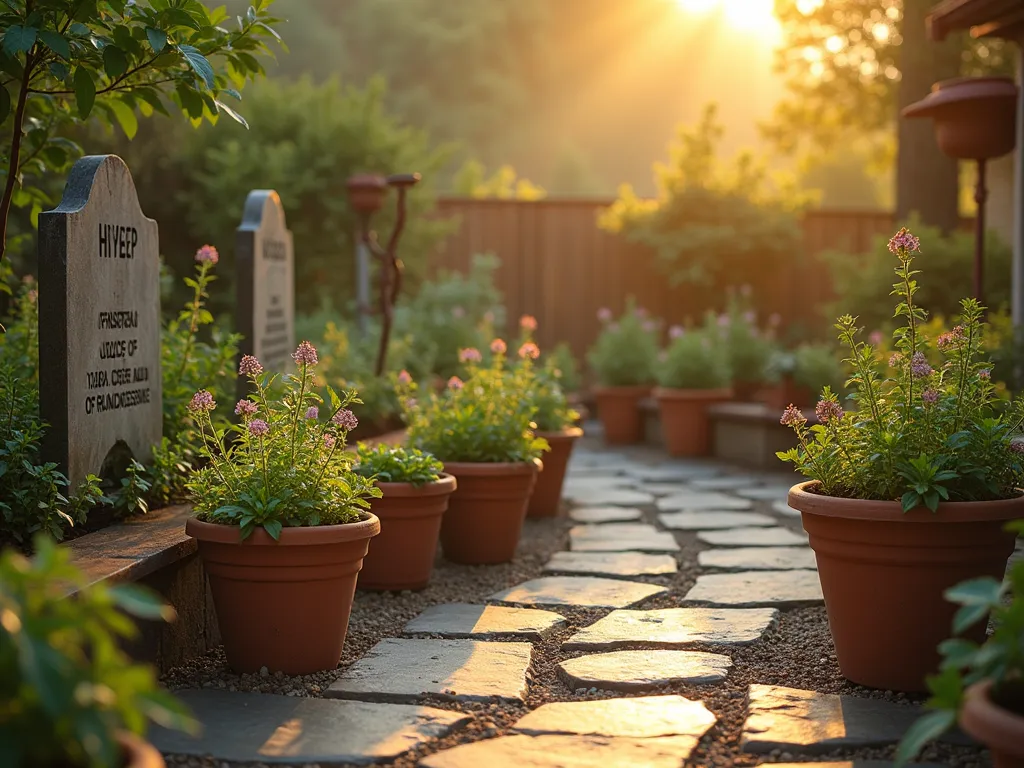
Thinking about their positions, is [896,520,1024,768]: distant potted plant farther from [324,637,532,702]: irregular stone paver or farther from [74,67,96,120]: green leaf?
[74,67,96,120]: green leaf

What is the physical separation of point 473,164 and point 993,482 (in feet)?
45.1

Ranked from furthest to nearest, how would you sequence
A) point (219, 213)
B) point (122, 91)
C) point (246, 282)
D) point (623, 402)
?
point (219, 213) → point (623, 402) → point (246, 282) → point (122, 91)

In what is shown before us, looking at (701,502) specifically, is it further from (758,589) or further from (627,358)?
(627,358)

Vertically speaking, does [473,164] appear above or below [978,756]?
above

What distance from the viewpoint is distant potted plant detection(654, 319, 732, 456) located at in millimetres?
8203

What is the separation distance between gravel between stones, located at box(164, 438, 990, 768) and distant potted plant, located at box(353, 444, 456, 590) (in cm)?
7

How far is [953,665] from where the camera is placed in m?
1.74

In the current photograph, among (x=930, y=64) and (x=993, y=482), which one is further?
(x=930, y=64)

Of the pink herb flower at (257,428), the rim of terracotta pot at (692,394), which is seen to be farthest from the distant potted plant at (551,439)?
the pink herb flower at (257,428)

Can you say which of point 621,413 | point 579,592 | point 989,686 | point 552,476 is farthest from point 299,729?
point 621,413

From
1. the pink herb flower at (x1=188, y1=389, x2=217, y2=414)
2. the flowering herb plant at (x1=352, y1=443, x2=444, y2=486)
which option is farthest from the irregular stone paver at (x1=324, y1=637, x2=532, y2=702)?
the pink herb flower at (x1=188, y1=389, x2=217, y2=414)

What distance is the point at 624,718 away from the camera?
8.64ft

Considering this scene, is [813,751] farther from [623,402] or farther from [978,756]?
[623,402]

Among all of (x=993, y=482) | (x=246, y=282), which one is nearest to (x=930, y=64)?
(x=246, y=282)
